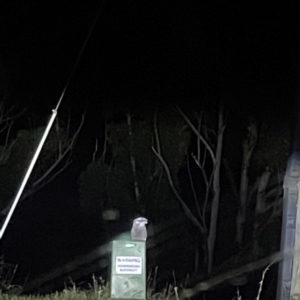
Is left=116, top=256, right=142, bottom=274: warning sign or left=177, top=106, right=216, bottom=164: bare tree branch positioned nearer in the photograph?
left=116, top=256, right=142, bottom=274: warning sign

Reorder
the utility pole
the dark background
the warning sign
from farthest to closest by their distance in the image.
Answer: the dark background < the utility pole < the warning sign

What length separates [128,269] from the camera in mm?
A: 2951

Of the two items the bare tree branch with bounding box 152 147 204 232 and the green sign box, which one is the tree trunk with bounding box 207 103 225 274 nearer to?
the bare tree branch with bounding box 152 147 204 232

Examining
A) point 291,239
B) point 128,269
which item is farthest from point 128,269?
point 291,239

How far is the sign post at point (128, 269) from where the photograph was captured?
9.62 ft

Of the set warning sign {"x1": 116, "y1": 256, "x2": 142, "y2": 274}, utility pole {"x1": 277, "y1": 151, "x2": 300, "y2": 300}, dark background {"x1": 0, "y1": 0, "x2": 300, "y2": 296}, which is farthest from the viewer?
dark background {"x1": 0, "y1": 0, "x2": 300, "y2": 296}

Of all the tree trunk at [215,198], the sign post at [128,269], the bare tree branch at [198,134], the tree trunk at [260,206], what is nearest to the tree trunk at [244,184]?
the tree trunk at [260,206]

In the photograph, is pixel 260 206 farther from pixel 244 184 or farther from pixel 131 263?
pixel 131 263

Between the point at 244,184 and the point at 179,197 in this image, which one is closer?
the point at 244,184

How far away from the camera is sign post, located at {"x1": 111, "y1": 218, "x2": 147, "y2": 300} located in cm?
293

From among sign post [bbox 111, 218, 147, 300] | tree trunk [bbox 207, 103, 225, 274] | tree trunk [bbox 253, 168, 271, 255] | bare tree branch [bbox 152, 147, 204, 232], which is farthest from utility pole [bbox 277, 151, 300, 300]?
bare tree branch [bbox 152, 147, 204, 232]

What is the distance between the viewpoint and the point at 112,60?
7832 mm

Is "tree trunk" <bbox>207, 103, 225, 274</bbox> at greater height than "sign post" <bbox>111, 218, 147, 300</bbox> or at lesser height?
lesser

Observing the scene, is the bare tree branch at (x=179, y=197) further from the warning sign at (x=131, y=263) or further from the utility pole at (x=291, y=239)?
the warning sign at (x=131, y=263)
